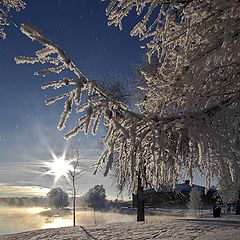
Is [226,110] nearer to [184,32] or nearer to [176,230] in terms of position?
[184,32]

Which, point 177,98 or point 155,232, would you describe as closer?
point 177,98

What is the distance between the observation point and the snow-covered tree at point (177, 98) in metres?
3.84

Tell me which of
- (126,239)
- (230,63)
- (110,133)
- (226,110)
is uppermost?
(230,63)

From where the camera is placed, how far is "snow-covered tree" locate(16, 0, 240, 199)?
3.84m

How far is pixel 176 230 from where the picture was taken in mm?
12156

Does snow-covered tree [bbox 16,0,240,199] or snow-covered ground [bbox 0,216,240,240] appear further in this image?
snow-covered ground [bbox 0,216,240,240]

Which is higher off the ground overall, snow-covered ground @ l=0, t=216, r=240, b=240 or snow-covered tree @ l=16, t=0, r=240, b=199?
snow-covered tree @ l=16, t=0, r=240, b=199

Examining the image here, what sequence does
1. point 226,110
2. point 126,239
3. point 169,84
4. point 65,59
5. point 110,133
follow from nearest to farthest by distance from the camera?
1. point 65,59
2. point 110,133
3. point 226,110
4. point 169,84
5. point 126,239

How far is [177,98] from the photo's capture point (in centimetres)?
571

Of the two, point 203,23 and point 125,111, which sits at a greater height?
point 203,23

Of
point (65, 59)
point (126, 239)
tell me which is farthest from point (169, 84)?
point (126, 239)

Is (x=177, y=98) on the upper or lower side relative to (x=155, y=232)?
upper

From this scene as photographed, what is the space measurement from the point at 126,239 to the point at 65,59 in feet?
30.0

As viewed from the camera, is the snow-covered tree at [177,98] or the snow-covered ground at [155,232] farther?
the snow-covered ground at [155,232]
